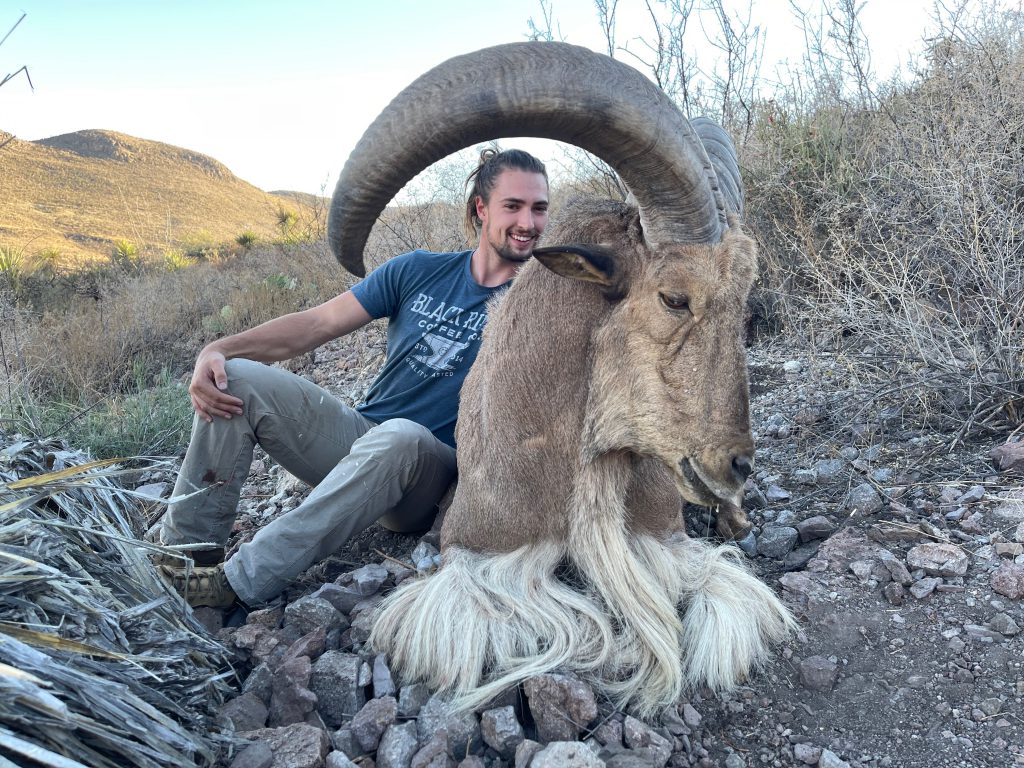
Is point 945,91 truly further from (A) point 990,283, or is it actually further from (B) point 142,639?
(B) point 142,639

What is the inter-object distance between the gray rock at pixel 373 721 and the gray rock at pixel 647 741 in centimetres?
72

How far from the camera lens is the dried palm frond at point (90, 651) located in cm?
170

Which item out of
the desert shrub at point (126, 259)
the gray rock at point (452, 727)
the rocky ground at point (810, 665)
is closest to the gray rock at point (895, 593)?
the rocky ground at point (810, 665)

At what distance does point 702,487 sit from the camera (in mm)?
2646

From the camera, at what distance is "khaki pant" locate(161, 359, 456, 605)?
3.31 metres

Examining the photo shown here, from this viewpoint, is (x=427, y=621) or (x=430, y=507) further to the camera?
(x=430, y=507)

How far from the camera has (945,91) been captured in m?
6.18

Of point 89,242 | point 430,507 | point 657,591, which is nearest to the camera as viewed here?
point 657,591

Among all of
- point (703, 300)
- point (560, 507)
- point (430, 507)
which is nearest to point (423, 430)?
point (430, 507)

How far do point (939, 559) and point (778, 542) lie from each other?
664mm

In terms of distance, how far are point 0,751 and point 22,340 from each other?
8340mm

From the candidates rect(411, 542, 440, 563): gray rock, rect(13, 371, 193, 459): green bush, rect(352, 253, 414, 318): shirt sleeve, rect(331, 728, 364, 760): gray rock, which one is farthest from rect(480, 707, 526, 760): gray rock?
rect(13, 371, 193, 459): green bush

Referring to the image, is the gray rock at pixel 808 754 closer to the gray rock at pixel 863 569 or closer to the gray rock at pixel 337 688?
the gray rock at pixel 863 569

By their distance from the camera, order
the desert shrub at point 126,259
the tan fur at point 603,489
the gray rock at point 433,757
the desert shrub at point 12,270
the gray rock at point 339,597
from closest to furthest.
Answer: the gray rock at point 433,757
the tan fur at point 603,489
the gray rock at point 339,597
the desert shrub at point 12,270
the desert shrub at point 126,259
